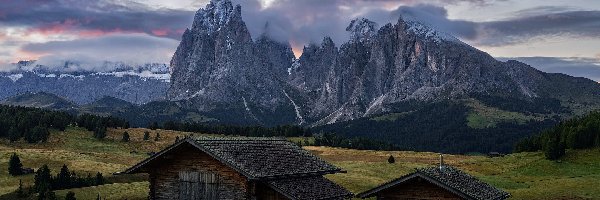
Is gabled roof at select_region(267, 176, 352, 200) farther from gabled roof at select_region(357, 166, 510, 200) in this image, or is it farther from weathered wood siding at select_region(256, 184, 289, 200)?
gabled roof at select_region(357, 166, 510, 200)

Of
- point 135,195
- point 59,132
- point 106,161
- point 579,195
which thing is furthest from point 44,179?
point 59,132

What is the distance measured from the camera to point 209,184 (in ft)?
131

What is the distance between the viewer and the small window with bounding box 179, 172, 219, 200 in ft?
130

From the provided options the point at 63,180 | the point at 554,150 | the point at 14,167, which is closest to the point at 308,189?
the point at 63,180

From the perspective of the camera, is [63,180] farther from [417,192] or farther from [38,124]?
[38,124]

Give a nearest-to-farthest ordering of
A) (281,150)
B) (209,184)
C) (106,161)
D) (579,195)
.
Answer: (209,184) → (281,150) → (579,195) → (106,161)

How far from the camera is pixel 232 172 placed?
128 feet

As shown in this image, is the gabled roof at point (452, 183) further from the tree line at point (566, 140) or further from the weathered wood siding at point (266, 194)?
the tree line at point (566, 140)

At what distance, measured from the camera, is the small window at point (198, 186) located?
39750 mm

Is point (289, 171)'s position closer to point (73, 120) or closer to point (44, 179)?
point (44, 179)

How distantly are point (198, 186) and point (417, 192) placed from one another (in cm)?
1379

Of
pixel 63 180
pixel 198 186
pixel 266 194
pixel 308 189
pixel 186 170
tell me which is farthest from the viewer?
pixel 63 180

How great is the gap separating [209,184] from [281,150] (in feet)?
21.1

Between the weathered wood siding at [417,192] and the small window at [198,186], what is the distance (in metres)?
10.4
